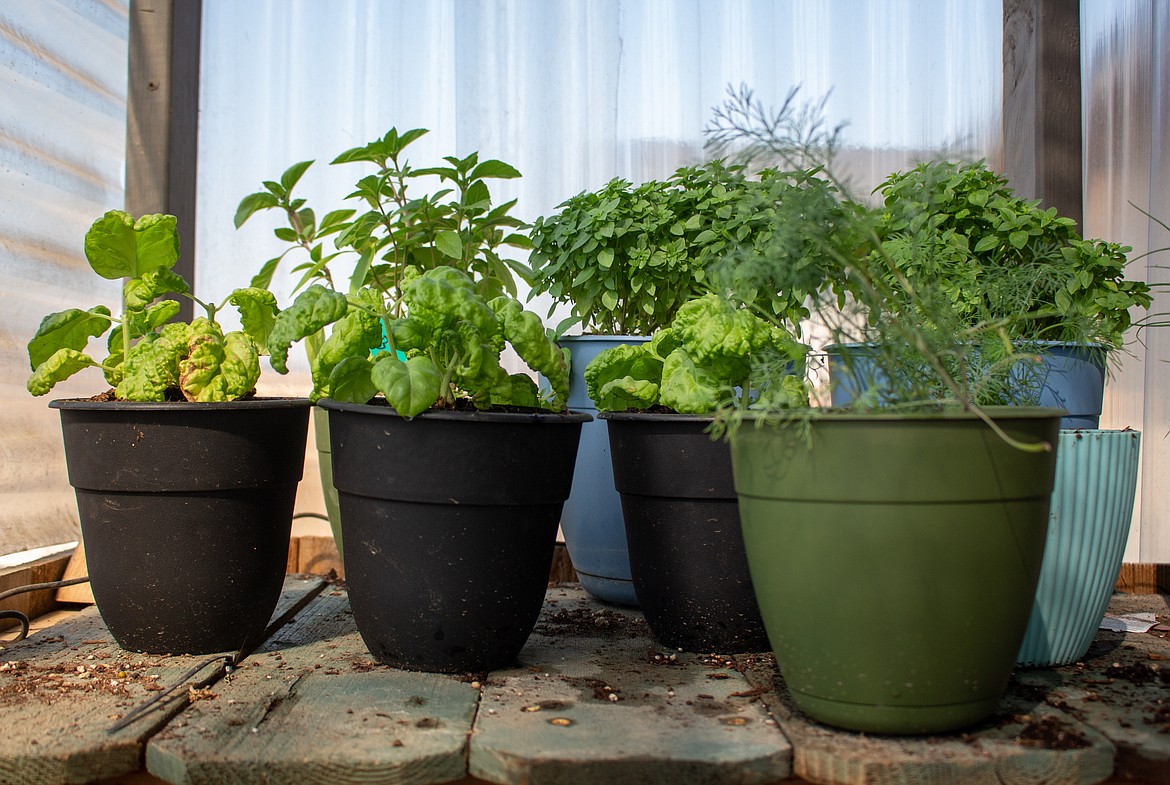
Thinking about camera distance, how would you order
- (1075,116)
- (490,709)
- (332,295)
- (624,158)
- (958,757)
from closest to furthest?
(958,757), (490,709), (332,295), (1075,116), (624,158)

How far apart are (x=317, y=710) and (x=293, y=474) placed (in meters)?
0.46

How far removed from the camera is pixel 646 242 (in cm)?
186

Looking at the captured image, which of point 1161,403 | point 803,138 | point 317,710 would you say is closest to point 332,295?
point 317,710

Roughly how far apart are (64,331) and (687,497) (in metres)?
1.09

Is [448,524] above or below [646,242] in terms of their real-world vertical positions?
below

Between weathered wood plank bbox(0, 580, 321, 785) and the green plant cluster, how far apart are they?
4.15ft

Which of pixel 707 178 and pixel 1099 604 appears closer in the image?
pixel 1099 604

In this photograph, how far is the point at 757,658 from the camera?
1470 mm

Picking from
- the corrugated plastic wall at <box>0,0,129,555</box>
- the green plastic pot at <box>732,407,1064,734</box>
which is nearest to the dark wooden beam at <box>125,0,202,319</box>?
the corrugated plastic wall at <box>0,0,129,555</box>

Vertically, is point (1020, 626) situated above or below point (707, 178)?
below

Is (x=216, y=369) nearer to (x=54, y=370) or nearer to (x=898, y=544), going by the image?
(x=54, y=370)

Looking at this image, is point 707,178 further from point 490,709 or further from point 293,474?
point 490,709

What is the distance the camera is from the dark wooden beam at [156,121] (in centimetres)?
224

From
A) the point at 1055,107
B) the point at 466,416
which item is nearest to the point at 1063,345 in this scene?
the point at 1055,107
